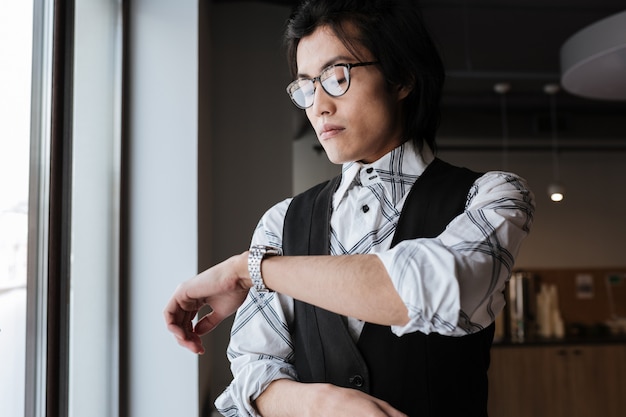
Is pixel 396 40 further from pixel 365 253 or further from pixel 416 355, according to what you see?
pixel 416 355

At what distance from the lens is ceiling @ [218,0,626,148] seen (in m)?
4.59

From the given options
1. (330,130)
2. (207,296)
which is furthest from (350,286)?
(330,130)

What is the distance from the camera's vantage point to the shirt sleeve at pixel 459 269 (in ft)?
2.60

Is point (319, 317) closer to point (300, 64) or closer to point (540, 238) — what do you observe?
point (300, 64)

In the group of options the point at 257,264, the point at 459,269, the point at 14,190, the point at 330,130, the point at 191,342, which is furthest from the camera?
the point at 14,190

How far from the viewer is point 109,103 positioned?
92.7 inches

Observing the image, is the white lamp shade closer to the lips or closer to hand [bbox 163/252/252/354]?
the lips

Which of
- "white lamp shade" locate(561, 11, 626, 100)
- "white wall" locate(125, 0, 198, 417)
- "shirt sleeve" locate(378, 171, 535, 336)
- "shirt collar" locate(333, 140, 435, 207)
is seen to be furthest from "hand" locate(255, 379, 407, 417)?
"white lamp shade" locate(561, 11, 626, 100)

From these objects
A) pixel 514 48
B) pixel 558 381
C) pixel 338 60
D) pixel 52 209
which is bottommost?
pixel 558 381

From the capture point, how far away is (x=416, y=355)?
1.11 metres

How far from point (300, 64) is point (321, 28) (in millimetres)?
81

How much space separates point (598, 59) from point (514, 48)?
8.35 ft

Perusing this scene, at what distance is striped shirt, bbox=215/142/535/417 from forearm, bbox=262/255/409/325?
18mm

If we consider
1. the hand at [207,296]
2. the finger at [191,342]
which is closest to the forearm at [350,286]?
the hand at [207,296]
